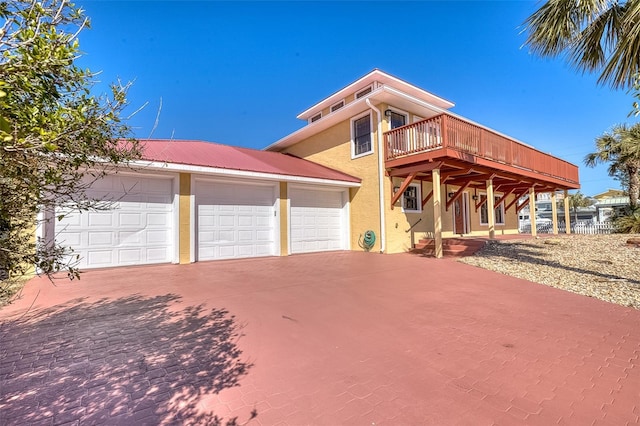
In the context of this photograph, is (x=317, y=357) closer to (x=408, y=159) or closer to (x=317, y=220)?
(x=408, y=159)

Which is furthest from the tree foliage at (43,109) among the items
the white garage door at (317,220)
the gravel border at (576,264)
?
the white garage door at (317,220)

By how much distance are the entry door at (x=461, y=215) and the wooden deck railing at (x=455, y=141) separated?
11.0ft

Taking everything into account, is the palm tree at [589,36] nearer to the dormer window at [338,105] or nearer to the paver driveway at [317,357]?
the paver driveway at [317,357]

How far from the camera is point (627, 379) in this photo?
2.65m

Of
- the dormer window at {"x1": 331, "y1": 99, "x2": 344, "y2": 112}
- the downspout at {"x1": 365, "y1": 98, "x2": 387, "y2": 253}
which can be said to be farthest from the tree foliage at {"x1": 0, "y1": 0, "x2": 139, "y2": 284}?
the dormer window at {"x1": 331, "y1": 99, "x2": 344, "y2": 112}

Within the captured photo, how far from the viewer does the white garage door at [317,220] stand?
450 inches

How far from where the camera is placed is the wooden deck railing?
31.4 feet

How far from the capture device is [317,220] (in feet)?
39.5

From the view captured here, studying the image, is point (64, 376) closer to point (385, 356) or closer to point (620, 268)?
point (385, 356)

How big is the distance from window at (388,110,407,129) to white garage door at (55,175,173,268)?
28.1ft

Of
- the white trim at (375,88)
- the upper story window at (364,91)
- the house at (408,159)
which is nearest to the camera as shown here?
the house at (408,159)

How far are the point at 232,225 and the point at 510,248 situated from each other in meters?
10.0

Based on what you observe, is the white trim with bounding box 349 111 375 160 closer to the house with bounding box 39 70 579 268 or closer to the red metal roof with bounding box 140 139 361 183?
the house with bounding box 39 70 579 268

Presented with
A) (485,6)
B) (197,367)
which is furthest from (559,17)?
(197,367)
